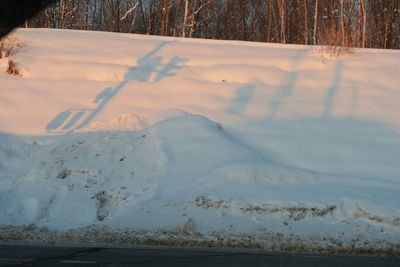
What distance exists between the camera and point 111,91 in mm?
17859

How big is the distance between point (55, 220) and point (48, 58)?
9.71 m

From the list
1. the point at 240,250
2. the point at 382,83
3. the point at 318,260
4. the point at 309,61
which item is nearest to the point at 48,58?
the point at 309,61

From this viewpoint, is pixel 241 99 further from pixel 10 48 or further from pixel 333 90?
pixel 10 48

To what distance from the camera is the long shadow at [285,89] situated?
55.9 feet

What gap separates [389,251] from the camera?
30.3ft

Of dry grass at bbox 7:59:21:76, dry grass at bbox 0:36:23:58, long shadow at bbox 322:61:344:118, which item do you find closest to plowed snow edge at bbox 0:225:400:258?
long shadow at bbox 322:61:344:118

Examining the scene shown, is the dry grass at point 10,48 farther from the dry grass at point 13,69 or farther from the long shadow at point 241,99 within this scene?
the long shadow at point 241,99

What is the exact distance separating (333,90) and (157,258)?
1162cm

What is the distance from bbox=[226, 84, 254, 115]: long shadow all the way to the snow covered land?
63mm

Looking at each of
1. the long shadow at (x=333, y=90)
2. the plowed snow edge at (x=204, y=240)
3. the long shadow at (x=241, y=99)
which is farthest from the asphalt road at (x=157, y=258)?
the long shadow at (x=333, y=90)

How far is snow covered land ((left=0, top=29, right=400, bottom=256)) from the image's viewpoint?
11.0 metres

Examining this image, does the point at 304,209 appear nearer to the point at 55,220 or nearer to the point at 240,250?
the point at 240,250

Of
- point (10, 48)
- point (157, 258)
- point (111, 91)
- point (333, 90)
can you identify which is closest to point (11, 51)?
point (10, 48)

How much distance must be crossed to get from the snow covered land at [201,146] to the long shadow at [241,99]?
0.21 feet
